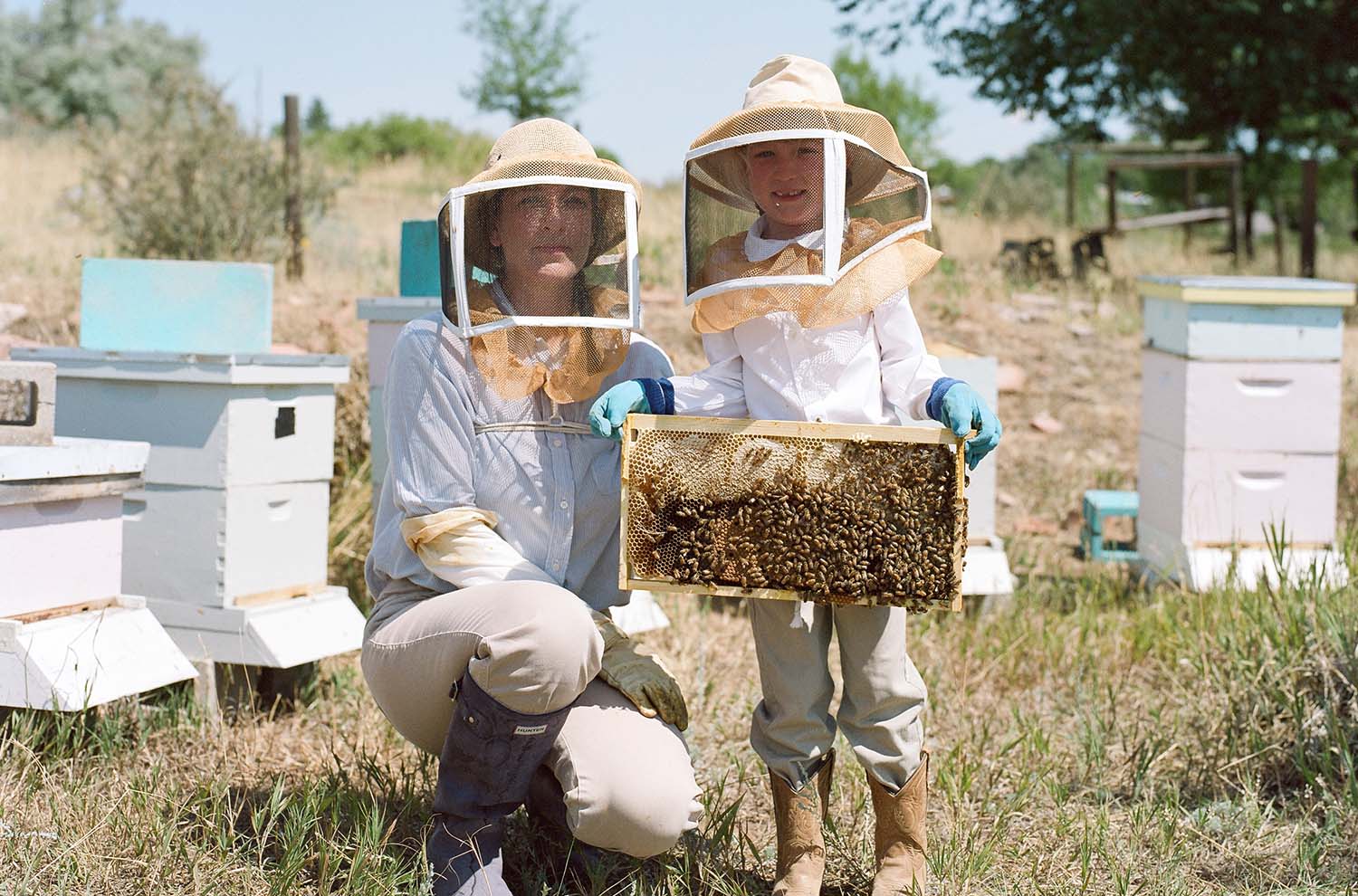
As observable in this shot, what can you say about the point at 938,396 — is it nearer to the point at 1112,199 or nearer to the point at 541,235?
the point at 541,235

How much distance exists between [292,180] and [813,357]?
24.4 ft

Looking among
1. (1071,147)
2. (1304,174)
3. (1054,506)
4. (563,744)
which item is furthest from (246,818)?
(1071,147)

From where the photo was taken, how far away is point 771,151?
257 centimetres

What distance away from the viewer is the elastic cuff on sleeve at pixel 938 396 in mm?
2564

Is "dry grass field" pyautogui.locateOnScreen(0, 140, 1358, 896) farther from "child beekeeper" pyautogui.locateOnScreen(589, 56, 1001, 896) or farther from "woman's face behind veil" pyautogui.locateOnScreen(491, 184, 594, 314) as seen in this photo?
"woman's face behind veil" pyautogui.locateOnScreen(491, 184, 594, 314)

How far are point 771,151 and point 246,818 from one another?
203 centimetres

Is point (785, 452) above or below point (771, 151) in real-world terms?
below

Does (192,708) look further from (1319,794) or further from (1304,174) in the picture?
(1304,174)

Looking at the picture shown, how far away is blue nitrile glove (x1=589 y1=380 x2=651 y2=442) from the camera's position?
2.48 metres

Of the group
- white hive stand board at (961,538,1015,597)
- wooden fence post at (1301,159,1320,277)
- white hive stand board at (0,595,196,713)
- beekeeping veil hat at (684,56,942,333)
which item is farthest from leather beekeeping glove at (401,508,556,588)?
wooden fence post at (1301,159,1320,277)

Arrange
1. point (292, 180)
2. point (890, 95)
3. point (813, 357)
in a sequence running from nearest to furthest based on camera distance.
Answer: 1. point (813, 357)
2. point (292, 180)
3. point (890, 95)

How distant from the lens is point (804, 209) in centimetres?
255

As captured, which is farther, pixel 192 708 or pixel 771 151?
pixel 192 708

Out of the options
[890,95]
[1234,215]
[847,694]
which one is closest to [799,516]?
[847,694]
